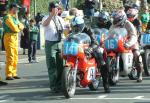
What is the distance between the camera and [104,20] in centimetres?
1461

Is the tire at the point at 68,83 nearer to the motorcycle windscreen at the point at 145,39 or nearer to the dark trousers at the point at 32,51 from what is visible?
the motorcycle windscreen at the point at 145,39

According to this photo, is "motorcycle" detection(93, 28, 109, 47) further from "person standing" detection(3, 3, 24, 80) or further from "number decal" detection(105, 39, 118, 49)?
"person standing" detection(3, 3, 24, 80)

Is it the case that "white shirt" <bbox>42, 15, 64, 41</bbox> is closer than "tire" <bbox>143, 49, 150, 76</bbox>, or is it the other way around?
"white shirt" <bbox>42, 15, 64, 41</bbox>

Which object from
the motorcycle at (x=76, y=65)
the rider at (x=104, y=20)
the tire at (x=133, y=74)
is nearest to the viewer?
the motorcycle at (x=76, y=65)

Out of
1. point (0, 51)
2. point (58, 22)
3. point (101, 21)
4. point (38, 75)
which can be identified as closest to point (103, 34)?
point (101, 21)

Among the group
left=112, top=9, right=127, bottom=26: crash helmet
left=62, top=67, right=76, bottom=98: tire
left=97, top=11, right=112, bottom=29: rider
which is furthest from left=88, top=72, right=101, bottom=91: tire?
left=97, top=11, right=112, bottom=29: rider

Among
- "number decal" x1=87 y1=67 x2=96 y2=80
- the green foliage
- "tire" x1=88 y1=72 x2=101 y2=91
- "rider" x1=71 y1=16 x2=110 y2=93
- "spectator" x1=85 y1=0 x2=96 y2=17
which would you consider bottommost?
"tire" x1=88 y1=72 x2=101 y2=91

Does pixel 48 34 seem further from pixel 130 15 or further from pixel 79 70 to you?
pixel 130 15

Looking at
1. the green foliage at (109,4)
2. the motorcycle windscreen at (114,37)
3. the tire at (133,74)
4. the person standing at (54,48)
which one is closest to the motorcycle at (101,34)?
the motorcycle windscreen at (114,37)

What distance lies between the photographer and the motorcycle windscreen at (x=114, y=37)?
13.6 meters

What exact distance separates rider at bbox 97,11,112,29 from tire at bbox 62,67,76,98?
3057 mm

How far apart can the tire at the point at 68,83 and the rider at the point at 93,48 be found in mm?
741

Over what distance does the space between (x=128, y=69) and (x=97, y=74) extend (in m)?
1.32

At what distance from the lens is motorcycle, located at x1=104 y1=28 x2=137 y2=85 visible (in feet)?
44.6
